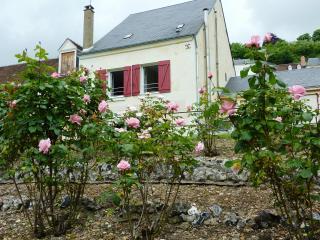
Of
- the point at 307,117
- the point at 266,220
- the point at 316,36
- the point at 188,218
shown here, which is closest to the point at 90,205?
the point at 188,218

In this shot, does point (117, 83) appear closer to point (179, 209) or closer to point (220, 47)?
point (220, 47)

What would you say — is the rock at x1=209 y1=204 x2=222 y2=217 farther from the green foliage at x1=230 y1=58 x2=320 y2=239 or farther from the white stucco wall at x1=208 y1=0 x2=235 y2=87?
the white stucco wall at x1=208 y1=0 x2=235 y2=87

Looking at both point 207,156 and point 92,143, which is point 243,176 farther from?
point 92,143

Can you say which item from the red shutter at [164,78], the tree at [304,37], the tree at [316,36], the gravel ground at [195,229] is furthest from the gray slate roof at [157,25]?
the tree at [304,37]

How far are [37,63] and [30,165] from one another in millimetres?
1026

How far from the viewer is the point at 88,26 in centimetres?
1560

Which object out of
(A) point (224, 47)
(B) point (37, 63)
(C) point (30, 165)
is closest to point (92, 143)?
(C) point (30, 165)

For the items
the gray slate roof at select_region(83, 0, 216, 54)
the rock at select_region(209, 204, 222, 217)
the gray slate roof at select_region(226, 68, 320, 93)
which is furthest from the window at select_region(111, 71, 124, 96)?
the rock at select_region(209, 204, 222, 217)

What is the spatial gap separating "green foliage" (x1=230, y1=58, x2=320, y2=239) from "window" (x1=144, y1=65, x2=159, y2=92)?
11092mm

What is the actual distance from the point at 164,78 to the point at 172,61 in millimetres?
690

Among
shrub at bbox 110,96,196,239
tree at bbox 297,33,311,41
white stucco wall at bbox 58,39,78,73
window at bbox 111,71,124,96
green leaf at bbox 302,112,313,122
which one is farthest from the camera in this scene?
tree at bbox 297,33,311,41

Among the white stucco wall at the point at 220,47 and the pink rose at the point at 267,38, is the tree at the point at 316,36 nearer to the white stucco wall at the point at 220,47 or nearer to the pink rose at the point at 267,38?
the white stucco wall at the point at 220,47

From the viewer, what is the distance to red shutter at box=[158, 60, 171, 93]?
42.5ft

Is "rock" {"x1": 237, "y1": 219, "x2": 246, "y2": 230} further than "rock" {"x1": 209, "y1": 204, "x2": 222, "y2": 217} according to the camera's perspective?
No
